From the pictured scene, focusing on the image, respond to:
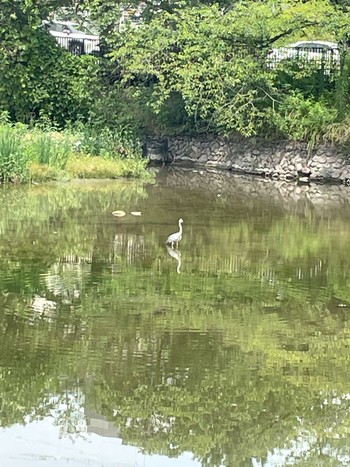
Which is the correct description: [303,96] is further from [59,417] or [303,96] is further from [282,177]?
[59,417]

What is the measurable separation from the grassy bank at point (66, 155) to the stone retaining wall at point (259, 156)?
2.34 meters

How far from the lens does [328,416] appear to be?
22.2 ft

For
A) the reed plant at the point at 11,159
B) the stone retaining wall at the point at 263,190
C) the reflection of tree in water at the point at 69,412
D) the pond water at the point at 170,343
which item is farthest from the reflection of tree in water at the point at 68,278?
the reed plant at the point at 11,159

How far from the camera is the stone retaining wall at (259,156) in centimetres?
2252

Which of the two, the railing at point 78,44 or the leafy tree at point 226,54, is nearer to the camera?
the leafy tree at point 226,54

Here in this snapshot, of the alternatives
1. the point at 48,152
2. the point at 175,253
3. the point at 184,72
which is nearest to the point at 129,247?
the point at 175,253

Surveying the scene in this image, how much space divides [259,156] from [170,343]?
16231 millimetres

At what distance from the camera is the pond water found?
622 cm

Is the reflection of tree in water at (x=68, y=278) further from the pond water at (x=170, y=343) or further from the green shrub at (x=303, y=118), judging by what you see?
the green shrub at (x=303, y=118)

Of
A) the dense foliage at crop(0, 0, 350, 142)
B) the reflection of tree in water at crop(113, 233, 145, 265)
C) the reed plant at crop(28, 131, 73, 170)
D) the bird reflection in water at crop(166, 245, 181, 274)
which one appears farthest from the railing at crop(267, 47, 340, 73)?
the bird reflection in water at crop(166, 245, 181, 274)

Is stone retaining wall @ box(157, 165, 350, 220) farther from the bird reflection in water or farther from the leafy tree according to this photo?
the bird reflection in water

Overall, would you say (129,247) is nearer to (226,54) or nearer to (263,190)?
(263,190)

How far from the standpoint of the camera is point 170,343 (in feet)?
27.1

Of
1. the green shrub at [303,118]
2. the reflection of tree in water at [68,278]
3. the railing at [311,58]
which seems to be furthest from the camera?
the railing at [311,58]
